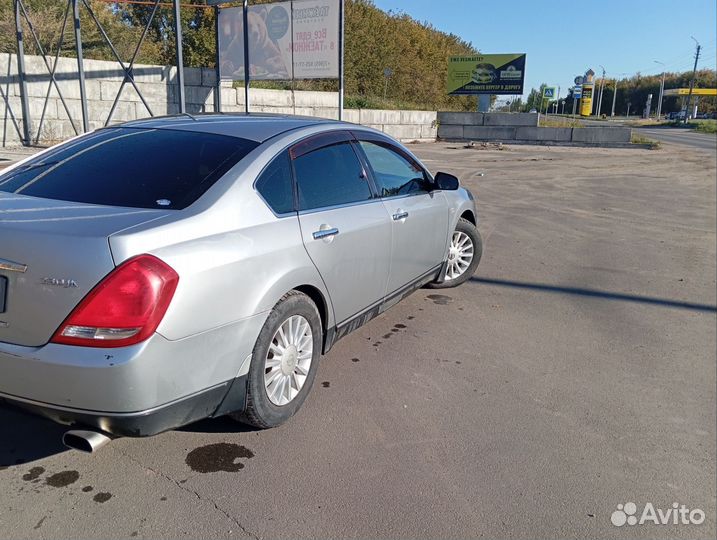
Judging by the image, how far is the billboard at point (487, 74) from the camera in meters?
32.9

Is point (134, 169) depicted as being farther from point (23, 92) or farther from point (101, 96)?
point (101, 96)

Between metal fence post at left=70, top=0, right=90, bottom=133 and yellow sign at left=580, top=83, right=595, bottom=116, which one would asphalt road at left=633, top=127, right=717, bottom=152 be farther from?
metal fence post at left=70, top=0, right=90, bottom=133

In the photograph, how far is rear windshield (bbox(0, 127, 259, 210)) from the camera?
2.97 meters

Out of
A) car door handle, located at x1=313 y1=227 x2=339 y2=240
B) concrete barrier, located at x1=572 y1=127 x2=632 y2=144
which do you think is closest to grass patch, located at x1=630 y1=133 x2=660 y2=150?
concrete barrier, located at x1=572 y1=127 x2=632 y2=144

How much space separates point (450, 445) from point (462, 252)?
121 inches

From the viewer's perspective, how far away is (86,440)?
2510 millimetres

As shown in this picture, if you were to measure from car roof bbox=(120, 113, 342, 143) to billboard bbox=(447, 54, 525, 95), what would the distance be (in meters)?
31.6

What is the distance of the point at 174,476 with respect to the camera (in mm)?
2854

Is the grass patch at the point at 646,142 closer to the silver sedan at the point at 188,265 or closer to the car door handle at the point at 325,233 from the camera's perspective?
the silver sedan at the point at 188,265

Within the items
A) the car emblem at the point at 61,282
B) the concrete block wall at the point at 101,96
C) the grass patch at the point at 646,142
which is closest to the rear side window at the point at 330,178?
the car emblem at the point at 61,282

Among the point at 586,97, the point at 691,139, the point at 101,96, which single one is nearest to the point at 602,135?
the point at 691,139

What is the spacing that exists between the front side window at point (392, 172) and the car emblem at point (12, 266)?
8.01ft

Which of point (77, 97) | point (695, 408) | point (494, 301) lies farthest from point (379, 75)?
point (695, 408)

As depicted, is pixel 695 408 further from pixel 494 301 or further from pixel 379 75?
pixel 379 75
